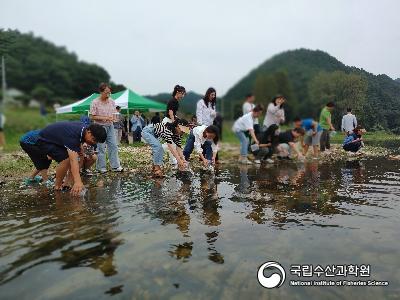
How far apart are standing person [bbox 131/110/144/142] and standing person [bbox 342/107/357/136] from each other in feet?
24.1

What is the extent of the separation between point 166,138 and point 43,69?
9.28ft

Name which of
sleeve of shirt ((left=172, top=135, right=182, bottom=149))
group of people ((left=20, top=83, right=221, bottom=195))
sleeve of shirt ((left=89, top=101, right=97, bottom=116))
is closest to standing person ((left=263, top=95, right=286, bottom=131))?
group of people ((left=20, top=83, right=221, bottom=195))

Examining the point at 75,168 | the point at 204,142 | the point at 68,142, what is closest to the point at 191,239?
the point at 75,168

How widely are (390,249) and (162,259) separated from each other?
212 cm

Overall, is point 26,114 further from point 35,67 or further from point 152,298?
point 152,298

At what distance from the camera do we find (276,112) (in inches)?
460

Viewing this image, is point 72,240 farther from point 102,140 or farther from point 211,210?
point 102,140

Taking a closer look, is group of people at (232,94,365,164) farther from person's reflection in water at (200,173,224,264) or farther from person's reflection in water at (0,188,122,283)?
person's reflection in water at (0,188,122,283)

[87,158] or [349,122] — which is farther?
[349,122]

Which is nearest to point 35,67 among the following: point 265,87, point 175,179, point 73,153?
point 73,153

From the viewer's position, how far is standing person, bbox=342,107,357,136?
11.8 meters

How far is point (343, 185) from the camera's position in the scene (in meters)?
6.93

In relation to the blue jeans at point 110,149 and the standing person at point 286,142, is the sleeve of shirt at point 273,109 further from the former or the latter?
the blue jeans at point 110,149

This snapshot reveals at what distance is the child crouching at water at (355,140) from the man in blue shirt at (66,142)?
8918 mm
